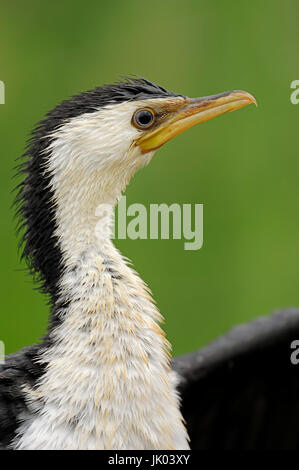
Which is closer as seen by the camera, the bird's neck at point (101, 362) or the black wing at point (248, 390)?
the bird's neck at point (101, 362)

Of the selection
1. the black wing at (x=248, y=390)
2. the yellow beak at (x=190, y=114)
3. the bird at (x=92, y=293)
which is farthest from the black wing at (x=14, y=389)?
the black wing at (x=248, y=390)

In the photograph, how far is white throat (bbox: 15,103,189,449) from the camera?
2.75 ft

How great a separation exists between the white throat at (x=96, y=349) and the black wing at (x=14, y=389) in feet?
0.06

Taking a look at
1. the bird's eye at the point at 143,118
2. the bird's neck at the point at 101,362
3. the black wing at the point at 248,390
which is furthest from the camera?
the black wing at the point at 248,390

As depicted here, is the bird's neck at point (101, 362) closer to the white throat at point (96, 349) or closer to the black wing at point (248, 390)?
the white throat at point (96, 349)

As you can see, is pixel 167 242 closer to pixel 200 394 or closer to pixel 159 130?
pixel 200 394

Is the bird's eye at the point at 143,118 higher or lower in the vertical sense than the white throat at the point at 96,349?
higher

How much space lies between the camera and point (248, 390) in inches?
70.6

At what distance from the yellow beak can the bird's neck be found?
126 millimetres

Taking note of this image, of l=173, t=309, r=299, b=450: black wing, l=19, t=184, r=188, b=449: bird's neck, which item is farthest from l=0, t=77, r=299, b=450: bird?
l=173, t=309, r=299, b=450: black wing

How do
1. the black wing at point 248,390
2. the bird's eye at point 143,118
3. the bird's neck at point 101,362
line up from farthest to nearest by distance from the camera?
the black wing at point 248,390, the bird's eye at point 143,118, the bird's neck at point 101,362

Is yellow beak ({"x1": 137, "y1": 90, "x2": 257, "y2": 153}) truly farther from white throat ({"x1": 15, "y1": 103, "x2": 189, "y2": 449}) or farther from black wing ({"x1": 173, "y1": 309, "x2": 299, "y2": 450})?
black wing ({"x1": 173, "y1": 309, "x2": 299, "y2": 450})

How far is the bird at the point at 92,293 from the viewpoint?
0.84 m

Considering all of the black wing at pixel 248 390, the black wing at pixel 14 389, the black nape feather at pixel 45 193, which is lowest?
the black wing at pixel 248 390
